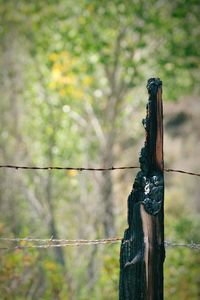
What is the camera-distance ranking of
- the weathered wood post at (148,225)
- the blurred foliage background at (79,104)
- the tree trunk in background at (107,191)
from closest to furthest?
the weathered wood post at (148,225) < the blurred foliage background at (79,104) < the tree trunk in background at (107,191)

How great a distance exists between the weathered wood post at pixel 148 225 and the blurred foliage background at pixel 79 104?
19.7 ft

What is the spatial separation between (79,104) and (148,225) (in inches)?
325

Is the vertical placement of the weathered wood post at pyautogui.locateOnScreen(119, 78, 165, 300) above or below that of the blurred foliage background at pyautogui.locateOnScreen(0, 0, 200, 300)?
below

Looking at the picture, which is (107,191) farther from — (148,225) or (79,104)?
(148,225)

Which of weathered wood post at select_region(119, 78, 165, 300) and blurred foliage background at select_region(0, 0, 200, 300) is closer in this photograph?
weathered wood post at select_region(119, 78, 165, 300)

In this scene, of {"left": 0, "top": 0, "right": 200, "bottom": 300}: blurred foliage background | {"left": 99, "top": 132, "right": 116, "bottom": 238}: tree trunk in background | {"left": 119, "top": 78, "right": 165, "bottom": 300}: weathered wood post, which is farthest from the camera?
{"left": 99, "top": 132, "right": 116, "bottom": 238}: tree trunk in background

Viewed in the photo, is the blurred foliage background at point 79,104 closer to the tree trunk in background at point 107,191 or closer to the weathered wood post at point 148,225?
the tree trunk in background at point 107,191

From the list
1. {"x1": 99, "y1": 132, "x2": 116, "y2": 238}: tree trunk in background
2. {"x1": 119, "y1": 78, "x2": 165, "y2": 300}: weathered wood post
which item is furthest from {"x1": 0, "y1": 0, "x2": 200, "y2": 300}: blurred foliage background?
{"x1": 119, "y1": 78, "x2": 165, "y2": 300}: weathered wood post

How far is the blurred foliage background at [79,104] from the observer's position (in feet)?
33.2

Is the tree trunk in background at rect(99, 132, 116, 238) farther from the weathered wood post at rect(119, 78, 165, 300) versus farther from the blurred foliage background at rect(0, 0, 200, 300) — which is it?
the weathered wood post at rect(119, 78, 165, 300)

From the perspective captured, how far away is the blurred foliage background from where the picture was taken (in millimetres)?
10125

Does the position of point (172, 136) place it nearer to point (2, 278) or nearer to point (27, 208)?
point (27, 208)

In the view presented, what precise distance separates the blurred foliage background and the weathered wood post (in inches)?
237

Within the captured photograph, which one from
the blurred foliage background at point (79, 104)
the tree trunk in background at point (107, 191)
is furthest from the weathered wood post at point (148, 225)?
the tree trunk in background at point (107, 191)
